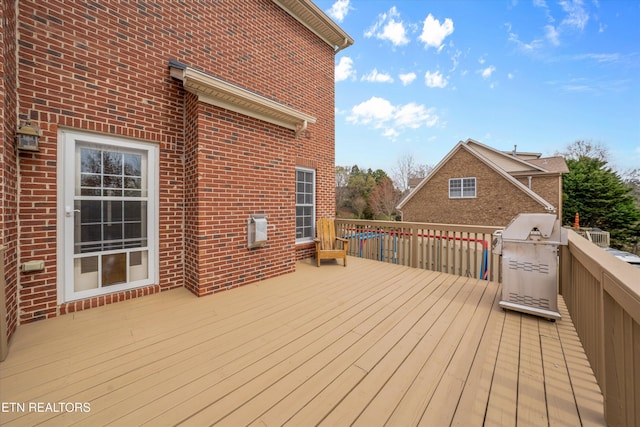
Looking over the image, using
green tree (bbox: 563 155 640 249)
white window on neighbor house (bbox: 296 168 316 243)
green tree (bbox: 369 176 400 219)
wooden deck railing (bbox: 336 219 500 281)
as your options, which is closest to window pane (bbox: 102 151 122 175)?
white window on neighbor house (bbox: 296 168 316 243)

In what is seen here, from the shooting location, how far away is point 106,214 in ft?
10.1

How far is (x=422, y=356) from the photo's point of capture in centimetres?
206

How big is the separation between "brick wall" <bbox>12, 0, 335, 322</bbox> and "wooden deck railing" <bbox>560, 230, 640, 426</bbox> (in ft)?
12.5

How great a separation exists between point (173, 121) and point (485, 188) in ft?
48.8

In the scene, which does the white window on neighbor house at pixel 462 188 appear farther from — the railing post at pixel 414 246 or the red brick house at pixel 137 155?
the red brick house at pixel 137 155

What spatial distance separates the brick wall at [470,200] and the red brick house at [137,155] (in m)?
12.8

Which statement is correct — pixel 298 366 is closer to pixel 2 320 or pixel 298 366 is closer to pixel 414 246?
pixel 2 320

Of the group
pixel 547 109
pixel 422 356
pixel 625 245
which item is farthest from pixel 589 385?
pixel 547 109

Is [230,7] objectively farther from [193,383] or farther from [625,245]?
[625,245]

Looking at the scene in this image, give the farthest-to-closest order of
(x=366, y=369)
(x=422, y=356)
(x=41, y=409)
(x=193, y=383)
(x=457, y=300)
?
(x=457, y=300) < (x=422, y=356) < (x=366, y=369) < (x=193, y=383) < (x=41, y=409)

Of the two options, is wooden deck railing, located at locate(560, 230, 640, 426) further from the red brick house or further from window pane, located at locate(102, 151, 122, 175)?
window pane, located at locate(102, 151, 122, 175)

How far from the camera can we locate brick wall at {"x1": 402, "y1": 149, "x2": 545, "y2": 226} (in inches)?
495

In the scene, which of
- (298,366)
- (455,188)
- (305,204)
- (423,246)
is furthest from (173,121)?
(455,188)

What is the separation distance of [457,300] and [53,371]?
4.21 meters
